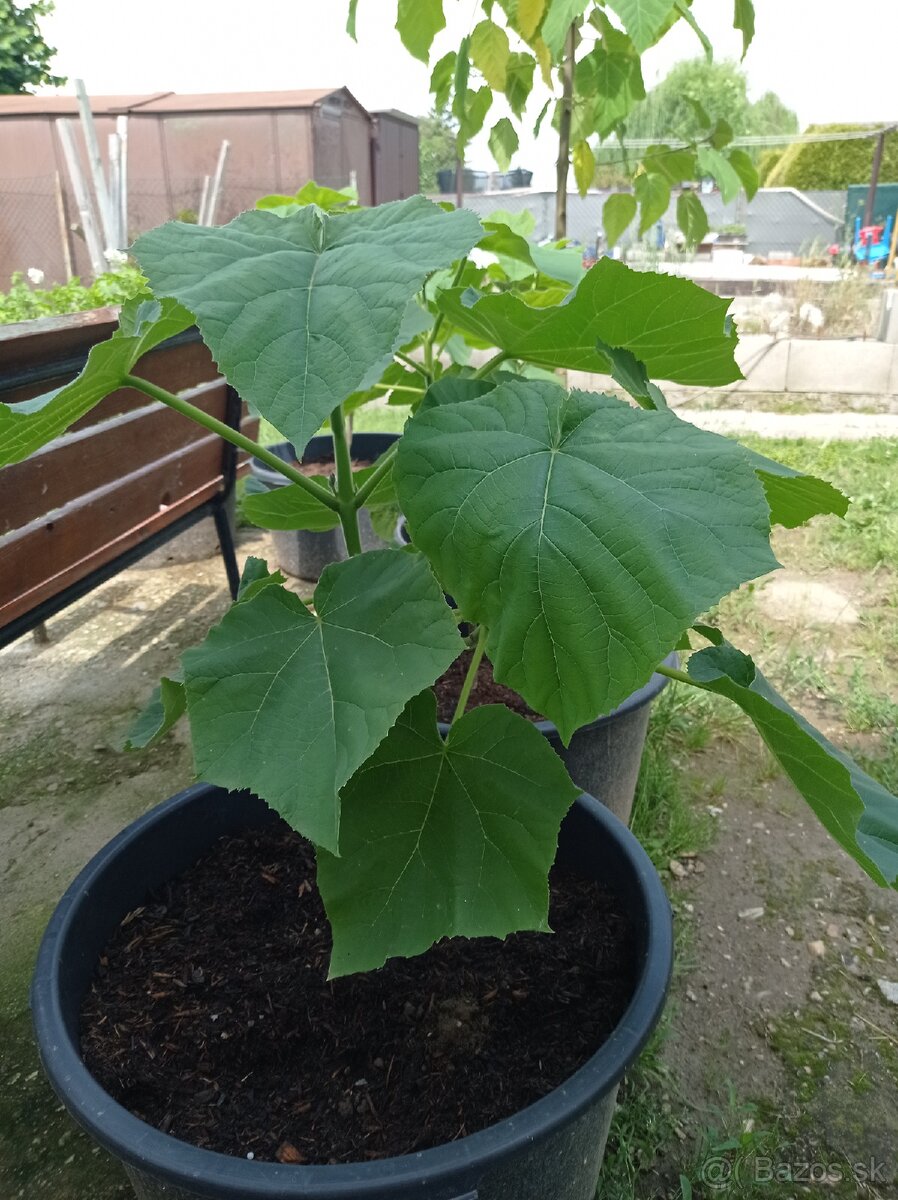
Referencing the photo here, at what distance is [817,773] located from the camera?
0.84 m

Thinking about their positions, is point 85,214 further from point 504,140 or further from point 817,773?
point 817,773

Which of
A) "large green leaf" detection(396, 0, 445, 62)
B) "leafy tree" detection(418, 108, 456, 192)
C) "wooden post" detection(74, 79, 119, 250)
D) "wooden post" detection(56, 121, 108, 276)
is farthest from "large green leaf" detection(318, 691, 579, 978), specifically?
"leafy tree" detection(418, 108, 456, 192)

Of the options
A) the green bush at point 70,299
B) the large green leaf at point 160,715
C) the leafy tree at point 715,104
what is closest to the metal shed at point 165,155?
the green bush at point 70,299

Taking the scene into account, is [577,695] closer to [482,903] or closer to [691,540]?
[691,540]

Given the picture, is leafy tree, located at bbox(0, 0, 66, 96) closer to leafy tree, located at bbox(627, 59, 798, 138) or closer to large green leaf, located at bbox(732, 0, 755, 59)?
leafy tree, located at bbox(627, 59, 798, 138)

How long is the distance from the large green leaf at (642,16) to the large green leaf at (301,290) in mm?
621

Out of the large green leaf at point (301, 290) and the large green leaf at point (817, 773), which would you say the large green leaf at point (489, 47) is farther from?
the large green leaf at point (817, 773)

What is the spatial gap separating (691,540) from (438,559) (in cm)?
20

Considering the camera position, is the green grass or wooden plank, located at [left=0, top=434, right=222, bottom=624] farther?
the green grass

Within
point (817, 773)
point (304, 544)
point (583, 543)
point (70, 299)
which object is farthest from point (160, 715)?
point (70, 299)

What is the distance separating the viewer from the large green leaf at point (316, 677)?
72 cm

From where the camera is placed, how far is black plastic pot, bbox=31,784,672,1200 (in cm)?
76

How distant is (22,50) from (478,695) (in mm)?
20817

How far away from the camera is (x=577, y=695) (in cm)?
69
